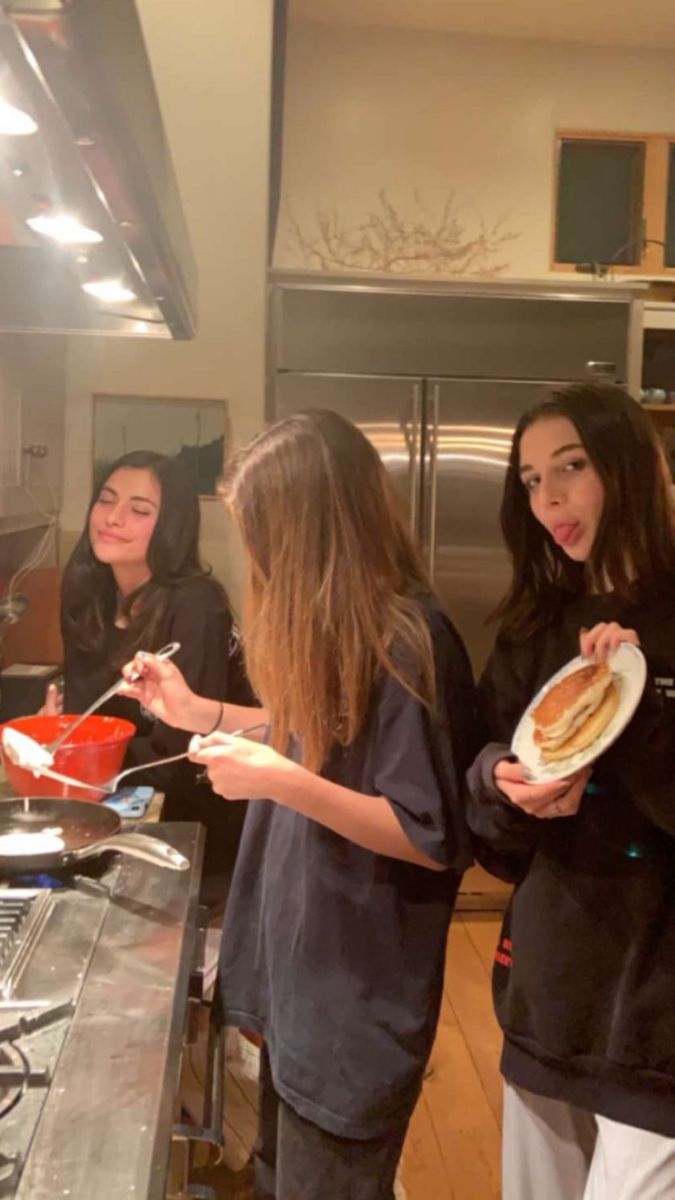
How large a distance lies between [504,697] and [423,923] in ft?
1.02

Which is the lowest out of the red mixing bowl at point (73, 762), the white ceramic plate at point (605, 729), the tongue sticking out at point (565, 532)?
the red mixing bowl at point (73, 762)

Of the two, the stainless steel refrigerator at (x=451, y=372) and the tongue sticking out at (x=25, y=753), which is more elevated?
the stainless steel refrigerator at (x=451, y=372)

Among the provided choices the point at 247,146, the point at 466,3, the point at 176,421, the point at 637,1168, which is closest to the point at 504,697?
the point at 637,1168

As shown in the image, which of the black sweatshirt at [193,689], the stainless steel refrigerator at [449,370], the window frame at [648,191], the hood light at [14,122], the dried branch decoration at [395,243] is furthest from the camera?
the window frame at [648,191]

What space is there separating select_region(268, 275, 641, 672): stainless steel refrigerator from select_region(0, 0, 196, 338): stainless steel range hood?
1.78m

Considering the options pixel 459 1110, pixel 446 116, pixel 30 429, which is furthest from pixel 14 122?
pixel 446 116

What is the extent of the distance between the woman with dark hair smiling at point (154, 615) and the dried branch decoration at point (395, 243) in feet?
6.56

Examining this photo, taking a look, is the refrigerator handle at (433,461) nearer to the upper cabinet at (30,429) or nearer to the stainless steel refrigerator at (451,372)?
the stainless steel refrigerator at (451,372)

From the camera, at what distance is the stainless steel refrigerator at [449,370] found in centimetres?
338

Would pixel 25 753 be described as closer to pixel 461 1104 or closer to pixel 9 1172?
pixel 9 1172

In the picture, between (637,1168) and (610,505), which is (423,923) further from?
(610,505)

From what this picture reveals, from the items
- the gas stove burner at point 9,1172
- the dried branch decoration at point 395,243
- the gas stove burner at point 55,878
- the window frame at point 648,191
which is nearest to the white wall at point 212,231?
the dried branch decoration at point 395,243

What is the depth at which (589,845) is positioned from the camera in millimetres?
1158

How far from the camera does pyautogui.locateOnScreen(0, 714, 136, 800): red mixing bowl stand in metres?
1.60
